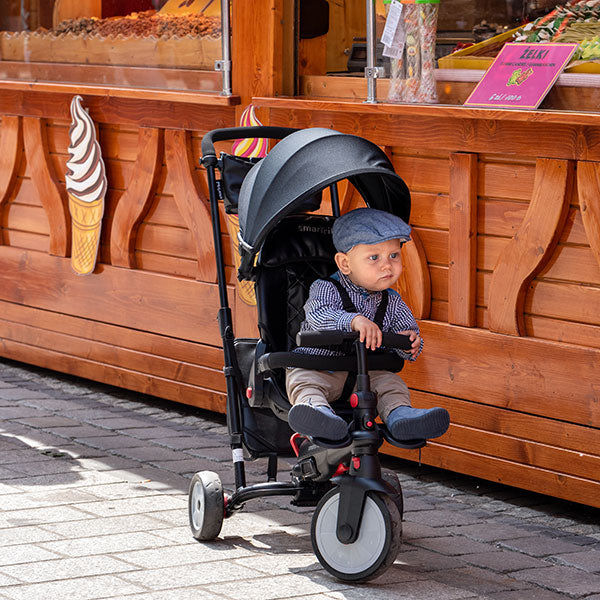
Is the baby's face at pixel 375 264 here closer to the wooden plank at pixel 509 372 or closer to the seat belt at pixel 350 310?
the seat belt at pixel 350 310

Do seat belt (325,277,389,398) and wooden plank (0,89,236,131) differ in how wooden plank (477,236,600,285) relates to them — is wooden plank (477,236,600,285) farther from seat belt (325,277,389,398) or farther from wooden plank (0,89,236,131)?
wooden plank (0,89,236,131)

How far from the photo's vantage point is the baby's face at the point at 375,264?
4.23 metres

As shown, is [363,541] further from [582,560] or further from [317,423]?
[582,560]

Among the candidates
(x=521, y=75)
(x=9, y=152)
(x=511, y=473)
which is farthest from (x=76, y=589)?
(x=9, y=152)

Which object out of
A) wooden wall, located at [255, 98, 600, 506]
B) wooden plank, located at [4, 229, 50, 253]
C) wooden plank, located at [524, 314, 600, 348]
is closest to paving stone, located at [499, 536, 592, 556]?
wooden wall, located at [255, 98, 600, 506]

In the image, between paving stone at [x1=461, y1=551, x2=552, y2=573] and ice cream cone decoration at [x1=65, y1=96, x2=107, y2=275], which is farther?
ice cream cone decoration at [x1=65, y1=96, x2=107, y2=275]

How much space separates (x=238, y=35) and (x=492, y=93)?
1.54 metres

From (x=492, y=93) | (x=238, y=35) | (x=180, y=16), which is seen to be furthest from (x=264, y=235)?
(x=180, y=16)

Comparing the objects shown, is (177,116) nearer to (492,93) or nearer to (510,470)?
(492,93)

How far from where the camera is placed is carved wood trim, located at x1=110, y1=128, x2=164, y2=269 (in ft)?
21.7

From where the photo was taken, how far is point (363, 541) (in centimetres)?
396

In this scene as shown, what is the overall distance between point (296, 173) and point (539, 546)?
5.45 ft

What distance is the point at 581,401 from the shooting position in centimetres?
496

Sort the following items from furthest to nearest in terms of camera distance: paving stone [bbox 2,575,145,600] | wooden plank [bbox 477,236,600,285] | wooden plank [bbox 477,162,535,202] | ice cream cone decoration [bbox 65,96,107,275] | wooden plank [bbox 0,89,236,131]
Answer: ice cream cone decoration [bbox 65,96,107,275], wooden plank [bbox 0,89,236,131], wooden plank [bbox 477,162,535,202], wooden plank [bbox 477,236,600,285], paving stone [bbox 2,575,145,600]
